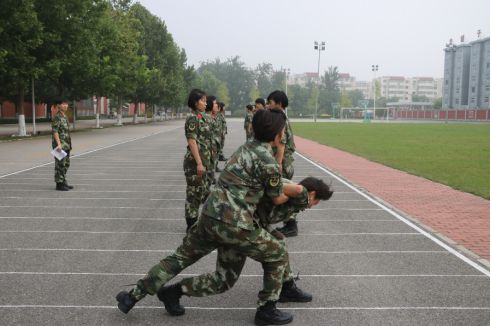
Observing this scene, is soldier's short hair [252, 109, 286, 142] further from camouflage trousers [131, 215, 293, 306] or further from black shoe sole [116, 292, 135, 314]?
black shoe sole [116, 292, 135, 314]

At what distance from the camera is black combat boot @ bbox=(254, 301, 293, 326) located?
3.93m

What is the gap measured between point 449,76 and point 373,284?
104 metres

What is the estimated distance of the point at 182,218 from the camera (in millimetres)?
7898

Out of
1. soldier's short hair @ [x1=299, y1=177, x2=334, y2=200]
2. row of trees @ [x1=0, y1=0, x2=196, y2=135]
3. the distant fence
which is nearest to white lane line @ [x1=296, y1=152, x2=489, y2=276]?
soldier's short hair @ [x1=299, y1=177, x2=334, y2=200]

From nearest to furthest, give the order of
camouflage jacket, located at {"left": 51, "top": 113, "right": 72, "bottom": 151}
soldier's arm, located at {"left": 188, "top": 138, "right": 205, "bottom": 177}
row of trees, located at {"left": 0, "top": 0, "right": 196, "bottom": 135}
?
soldier's arm, located at {"left": 188, "top": 138, "right": 205, "bottom": 177}
camouflage jacket, located at {"left": 51, "top": 113, "right": 72, "bottom": 151}
row of trees, located at {"left": 0, "top": 0, "right": 196, "bottom": 135}

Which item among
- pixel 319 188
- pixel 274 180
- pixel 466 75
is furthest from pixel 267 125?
pixel 466 75

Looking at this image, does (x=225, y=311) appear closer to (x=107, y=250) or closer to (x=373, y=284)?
(x=373, y=284)

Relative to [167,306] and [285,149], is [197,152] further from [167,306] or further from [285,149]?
[167,306]

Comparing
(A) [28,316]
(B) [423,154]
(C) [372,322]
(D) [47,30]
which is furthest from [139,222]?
(D) [47,30]

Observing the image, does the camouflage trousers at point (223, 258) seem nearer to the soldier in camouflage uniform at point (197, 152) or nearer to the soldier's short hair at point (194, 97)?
the soldier in camouflage uniform at point (197, 152)

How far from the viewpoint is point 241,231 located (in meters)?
3.64

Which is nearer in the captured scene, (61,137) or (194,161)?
(194,161)

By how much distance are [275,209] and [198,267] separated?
6.17 feet

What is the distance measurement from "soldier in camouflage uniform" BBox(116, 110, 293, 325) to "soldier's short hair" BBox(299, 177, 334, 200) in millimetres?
183
